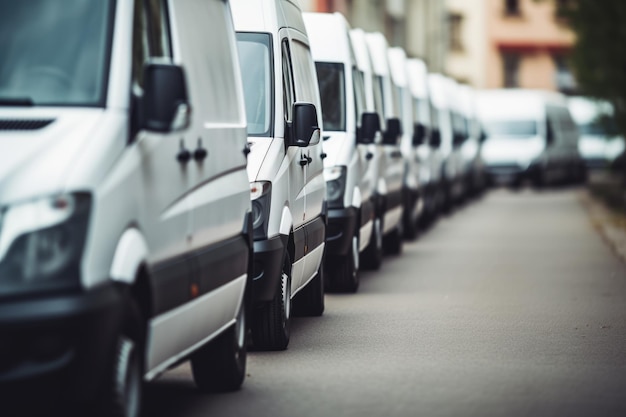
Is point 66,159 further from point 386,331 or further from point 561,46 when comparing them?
point 561,46

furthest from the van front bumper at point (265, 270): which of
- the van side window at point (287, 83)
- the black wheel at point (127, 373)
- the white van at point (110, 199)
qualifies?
the black wheel at point (127, 373)

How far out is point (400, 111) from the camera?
21.7m

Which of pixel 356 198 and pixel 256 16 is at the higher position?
pixel 256 16

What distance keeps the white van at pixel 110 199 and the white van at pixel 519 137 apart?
3694 cm

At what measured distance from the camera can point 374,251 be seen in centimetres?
1700

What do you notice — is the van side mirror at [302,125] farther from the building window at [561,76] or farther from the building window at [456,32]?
the building window at [561,76]

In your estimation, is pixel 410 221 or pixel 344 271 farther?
pixel 410 221

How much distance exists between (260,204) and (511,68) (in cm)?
7505

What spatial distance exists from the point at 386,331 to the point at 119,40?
208 inches

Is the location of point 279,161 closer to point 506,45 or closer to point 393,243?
point 393,243

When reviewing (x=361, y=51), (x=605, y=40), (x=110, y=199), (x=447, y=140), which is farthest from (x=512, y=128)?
(x=110, y=199)

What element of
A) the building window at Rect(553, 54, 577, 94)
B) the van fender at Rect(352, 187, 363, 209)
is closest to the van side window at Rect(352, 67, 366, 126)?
the van fender at Rect(352, 187, 363, 209)

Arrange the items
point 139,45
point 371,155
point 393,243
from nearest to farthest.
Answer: point 139,45, point 371,155, point 393,243

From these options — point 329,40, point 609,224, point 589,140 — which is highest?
point 329,40
